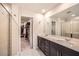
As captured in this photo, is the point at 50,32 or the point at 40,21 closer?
the point at 50,32

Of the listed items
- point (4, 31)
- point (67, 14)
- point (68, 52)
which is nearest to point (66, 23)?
point (67, 14)

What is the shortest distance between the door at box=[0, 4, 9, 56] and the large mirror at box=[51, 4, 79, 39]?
5.04 feet

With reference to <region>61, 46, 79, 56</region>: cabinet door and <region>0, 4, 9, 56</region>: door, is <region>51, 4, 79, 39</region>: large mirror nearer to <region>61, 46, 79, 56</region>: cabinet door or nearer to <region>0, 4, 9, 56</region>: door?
<region>61, 46, 79, 56</region>: cabinet door

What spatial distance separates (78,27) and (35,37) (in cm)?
216

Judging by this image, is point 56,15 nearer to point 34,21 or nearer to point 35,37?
point 34,21

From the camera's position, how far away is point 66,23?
2.93 meters

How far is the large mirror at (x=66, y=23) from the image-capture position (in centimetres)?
263

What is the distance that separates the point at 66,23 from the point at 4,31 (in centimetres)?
184

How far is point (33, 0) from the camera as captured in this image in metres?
1.33

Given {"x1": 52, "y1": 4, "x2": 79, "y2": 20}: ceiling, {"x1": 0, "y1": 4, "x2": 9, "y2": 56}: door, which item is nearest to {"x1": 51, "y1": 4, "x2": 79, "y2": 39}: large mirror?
{"x1": 52, "y1": 4, "x2": 79, "y2": 20}: ceiling

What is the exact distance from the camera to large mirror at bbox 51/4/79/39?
263cm

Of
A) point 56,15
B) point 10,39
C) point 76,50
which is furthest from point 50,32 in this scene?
point 76,50

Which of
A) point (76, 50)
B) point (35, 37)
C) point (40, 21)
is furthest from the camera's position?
point (35, 37)

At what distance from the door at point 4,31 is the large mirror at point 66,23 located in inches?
60.5
